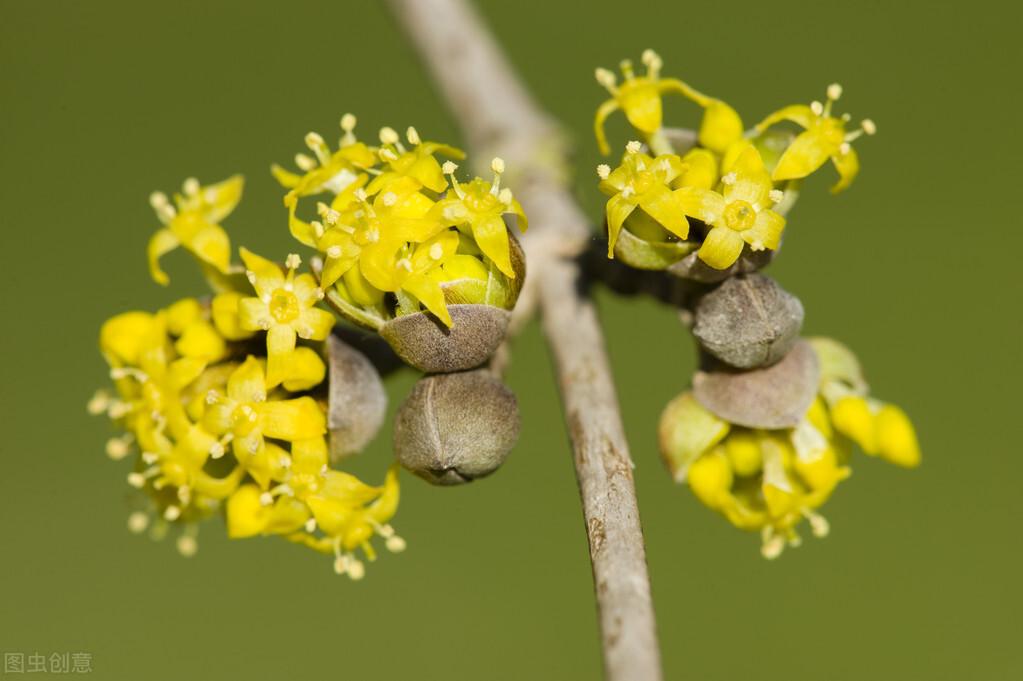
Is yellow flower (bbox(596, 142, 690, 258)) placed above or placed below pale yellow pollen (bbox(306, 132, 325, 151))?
below

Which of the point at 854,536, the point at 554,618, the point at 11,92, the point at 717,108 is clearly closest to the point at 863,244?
the point at 854,536

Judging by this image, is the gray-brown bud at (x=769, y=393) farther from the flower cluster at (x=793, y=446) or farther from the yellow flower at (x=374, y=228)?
the yellow flower at (x=374, y=228)

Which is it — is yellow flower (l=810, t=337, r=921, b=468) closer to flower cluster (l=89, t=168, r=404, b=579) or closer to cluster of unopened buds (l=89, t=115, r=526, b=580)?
cluster of unopened buds (l=89, t=115, r=526, b=580)

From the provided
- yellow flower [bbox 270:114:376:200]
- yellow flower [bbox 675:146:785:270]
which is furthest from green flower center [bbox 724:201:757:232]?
yellow flower [bbox 270:114:376:200]

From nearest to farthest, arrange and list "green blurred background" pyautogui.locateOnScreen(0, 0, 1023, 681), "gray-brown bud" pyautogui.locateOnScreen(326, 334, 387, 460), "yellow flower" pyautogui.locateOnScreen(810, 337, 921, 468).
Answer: "gray-brown bud" pyautogui.locateOnScreen(326, 334, 387, 460) < "yellow flower" pyautogui.locateOnScreen(810, 337, 921, 468) < "green blurred background" pyautogui.locateOnScreen(0, 0, 1023, 681)

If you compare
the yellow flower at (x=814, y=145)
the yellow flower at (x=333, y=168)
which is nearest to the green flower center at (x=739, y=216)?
the yellow flower at (x=814, y=145)

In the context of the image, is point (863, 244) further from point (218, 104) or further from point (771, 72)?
point (218, 104)

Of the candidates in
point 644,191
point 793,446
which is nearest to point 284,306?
point 644,191

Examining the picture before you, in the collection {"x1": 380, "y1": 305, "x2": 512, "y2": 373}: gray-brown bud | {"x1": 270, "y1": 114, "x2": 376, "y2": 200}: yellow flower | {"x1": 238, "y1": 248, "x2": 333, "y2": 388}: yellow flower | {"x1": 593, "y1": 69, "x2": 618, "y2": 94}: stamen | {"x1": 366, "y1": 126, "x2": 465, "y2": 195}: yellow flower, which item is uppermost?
{"x1": 593, "y1": 69, "x2": 618, "y2": 94}: stamen
